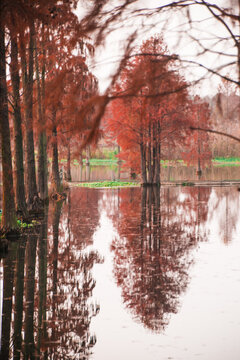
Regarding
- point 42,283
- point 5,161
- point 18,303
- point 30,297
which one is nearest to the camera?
point 18,303

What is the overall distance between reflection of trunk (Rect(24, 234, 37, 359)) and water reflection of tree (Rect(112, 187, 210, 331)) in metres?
1.51

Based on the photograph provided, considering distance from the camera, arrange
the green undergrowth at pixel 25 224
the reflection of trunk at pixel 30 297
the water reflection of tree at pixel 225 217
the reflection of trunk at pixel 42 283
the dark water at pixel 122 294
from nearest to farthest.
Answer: the reflection of trunk at pixel 30 297 < the dark water at pixel 122 294 < the reflection of trunk at pixel 42 283 < the water reflection of tree at pixel 225 217 < the green undergrowth at pixel 25 224

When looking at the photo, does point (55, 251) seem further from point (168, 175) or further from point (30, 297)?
point (168, 175)

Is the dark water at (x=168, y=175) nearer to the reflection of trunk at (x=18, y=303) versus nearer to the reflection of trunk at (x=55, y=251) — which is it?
the reflection of trunk at (x=55, y=251)

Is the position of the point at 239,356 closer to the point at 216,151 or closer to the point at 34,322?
the point at 34,322

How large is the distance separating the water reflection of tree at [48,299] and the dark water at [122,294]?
0.04ft

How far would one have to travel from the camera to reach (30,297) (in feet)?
27.4

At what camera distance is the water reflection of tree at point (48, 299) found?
6.21 m

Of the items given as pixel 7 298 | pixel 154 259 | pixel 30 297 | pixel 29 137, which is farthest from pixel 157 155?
pixel 7 298

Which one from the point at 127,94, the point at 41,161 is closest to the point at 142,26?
the point at 127,94

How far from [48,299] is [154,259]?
397cm

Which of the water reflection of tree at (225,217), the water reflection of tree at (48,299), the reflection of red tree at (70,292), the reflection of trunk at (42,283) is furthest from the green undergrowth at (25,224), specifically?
the water reflection of tree at (225,217)

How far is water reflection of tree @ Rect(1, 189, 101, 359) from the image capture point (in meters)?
6.21

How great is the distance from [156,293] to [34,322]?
2.38m
